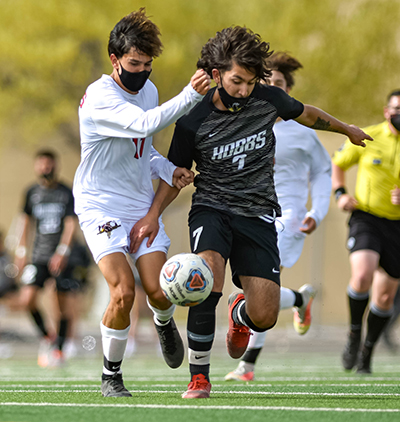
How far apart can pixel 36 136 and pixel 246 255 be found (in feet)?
50.4

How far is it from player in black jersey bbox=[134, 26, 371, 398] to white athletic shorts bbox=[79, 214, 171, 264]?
0.40 m

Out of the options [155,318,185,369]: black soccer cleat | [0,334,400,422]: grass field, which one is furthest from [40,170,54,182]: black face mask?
[155,318,185,369]: black soccer cleat

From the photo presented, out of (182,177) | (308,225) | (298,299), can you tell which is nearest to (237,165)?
(182,177)

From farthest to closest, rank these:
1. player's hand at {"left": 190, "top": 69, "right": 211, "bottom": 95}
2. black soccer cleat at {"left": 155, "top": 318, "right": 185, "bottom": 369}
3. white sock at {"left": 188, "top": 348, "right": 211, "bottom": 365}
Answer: black soccer cleat at {"left": 155, "top": 318, "right": 185, "bottom": 369}, white sock at {"left": 188, "top": 348, "right": 211, "bottom": 365}, player's hand at {"left": 190, "top": 69, "right": 211, "bottom": 95}

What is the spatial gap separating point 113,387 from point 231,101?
2059 mm

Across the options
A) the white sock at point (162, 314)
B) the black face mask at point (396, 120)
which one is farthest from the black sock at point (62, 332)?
the black face mask at point (396, 120)

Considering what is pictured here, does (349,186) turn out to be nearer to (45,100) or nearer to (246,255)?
(45,100)

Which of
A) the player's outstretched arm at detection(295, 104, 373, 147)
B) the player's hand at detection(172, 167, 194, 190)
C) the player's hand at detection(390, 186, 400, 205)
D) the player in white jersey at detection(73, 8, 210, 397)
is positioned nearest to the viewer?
the player in white jersey at detection(73, 8, 210, 397)

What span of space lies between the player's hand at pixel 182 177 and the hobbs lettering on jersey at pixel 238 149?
21cm

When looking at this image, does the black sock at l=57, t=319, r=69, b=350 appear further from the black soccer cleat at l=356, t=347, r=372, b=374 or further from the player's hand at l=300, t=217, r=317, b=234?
the player's hand at l=300, t=217, r=317, b=234

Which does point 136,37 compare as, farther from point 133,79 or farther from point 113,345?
→ point 113,345

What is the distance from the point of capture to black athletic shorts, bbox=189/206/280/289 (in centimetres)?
562

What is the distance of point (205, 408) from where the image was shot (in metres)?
4.66

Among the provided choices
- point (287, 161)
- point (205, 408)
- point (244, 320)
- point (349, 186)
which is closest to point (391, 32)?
point (349, 186)
